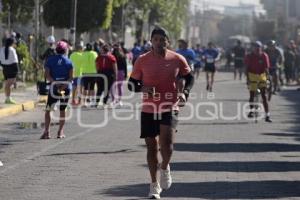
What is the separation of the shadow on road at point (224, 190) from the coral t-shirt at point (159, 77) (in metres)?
0.98

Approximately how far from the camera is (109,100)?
95.0ft

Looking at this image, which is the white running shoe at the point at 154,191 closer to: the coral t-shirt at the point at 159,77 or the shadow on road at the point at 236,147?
the coral t-shirt at the point at 159,77

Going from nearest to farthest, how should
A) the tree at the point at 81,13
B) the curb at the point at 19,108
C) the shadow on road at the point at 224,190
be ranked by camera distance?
the shadow on road at the point at 224,190 < the curb at the point at 19,108 < the tree at the point at 81,13

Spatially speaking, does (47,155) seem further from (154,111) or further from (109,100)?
(109,100)

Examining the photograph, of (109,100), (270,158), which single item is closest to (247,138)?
(270,158)

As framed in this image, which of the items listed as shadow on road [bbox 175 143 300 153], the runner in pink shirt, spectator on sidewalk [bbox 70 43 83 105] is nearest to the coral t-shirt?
the runner in pink shirt

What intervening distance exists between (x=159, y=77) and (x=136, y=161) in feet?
11.4

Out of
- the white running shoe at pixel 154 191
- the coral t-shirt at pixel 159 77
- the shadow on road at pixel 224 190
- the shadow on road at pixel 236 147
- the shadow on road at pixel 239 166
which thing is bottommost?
the shadow on road at pixel 236 147

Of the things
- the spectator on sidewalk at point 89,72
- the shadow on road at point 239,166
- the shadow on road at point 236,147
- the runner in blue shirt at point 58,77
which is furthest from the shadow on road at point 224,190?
the spectator on sidewalk at point 89,72

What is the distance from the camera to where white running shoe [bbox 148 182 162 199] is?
1095cm

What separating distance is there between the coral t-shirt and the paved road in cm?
103

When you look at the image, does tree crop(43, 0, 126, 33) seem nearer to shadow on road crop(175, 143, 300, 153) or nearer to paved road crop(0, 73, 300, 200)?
paved road crop(0, 73, 300, 200)

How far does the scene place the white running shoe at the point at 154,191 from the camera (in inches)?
431

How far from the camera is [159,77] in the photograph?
11.3 meters
